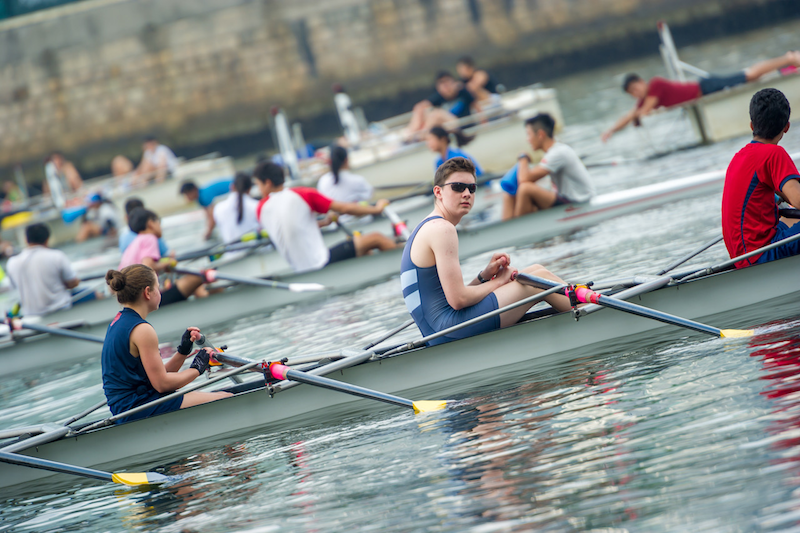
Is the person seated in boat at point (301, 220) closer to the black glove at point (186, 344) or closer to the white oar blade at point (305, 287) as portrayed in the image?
the white oar blade at point (305, 287)

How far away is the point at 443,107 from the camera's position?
1540cm

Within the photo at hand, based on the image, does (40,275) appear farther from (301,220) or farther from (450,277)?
(450,277)

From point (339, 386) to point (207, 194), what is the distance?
30.4ft

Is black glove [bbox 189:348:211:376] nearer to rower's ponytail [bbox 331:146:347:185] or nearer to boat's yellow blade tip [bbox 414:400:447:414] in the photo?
boat's yellow blade tip [bbox 414:400:447:414]

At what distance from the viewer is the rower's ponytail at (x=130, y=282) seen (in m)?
5.02

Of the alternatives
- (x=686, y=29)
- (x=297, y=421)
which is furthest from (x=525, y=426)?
(x=686, y=29)

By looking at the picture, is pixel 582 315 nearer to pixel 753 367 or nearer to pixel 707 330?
pixel 707 330

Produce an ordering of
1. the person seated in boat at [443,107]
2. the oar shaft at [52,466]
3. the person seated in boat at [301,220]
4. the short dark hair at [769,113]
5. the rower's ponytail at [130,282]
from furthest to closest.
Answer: the person seated in boat at [443,107] < the person seated in boat at [301,220] < the rower's ponytail at [130,282] < the oar shaft at [52,466] < the short dark hair at [769,113]

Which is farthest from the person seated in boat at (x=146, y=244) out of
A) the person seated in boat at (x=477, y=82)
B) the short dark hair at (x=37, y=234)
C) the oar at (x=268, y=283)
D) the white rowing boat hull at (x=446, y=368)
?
the person seated in boat at (x=477, y=82)

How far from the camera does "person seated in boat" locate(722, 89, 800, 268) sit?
4684mm

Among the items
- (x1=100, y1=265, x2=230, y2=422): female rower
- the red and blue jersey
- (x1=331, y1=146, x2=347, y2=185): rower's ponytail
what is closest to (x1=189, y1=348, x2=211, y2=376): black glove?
(x1=100, y1=265, x2=230, y2=422): female rower

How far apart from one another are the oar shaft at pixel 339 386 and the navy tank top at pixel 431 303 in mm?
505

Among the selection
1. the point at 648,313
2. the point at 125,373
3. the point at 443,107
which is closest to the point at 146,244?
the point at 125,373

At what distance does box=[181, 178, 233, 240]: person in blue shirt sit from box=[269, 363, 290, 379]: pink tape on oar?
796 centimetres
